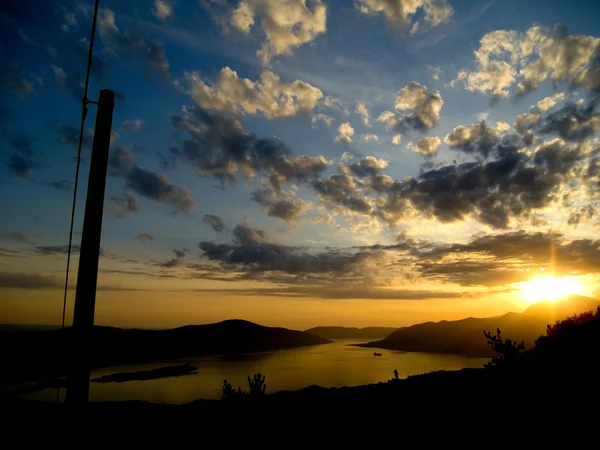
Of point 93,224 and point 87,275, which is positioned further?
point 93,224

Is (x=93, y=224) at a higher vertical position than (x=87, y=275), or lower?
higher

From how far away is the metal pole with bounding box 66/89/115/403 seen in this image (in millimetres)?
9805

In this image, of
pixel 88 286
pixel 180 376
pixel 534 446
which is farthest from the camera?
pixel 180 376

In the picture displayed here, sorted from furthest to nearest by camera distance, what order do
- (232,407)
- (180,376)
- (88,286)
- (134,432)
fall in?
(180,376) → (232,407) → (134,432) → (88,286)

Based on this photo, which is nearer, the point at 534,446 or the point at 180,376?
the point at 534,446

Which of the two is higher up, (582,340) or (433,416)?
(582,340)

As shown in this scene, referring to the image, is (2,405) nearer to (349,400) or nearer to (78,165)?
(78,165)

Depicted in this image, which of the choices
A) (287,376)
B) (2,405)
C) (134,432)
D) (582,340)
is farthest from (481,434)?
(287,376)

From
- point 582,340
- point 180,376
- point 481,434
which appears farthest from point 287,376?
point 481,434

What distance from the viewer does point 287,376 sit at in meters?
127

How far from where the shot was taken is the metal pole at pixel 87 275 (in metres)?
9.80

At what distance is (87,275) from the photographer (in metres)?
10.0

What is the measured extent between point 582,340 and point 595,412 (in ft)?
39.6

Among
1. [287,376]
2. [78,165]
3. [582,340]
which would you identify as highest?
[78,165]
